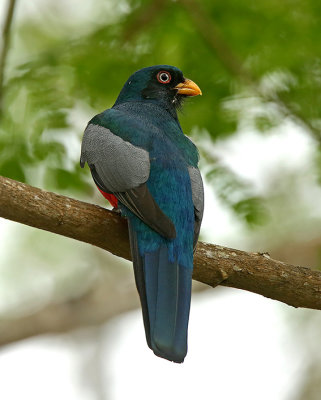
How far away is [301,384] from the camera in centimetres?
967

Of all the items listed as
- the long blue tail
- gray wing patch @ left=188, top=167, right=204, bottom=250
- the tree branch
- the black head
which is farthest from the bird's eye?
the long blue tail

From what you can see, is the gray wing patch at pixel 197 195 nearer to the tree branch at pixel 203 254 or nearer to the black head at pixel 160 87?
the tree branch at pixel 203 254

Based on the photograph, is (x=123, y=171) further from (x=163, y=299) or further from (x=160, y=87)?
(x=160, y=87)

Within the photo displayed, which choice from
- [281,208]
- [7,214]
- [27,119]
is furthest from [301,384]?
[7,214]

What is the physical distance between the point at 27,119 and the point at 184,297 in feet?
6.07

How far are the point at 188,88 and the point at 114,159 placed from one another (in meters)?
1.16

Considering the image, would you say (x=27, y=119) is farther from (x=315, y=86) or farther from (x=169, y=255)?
(x=315, y=86)

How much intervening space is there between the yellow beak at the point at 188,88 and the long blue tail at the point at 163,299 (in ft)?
5.36

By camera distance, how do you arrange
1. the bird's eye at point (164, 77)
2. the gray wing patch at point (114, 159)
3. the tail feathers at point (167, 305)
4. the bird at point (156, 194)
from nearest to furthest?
the tail feathers at point (167, 305) → the bird at point (156, 194) → the gray wing patch at point (114, 159) → the bird's eye at point (164, 77)

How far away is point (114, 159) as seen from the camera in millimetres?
4680

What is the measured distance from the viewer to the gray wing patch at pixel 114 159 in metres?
4.49

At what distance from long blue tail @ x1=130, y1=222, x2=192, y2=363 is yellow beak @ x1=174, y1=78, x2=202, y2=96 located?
5.36 feet

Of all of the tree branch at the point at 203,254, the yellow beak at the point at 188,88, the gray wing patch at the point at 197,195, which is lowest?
the tree branch at the point at 203,254

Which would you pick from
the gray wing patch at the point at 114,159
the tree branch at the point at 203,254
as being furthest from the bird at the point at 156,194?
the tree branch at the point at 203,254
